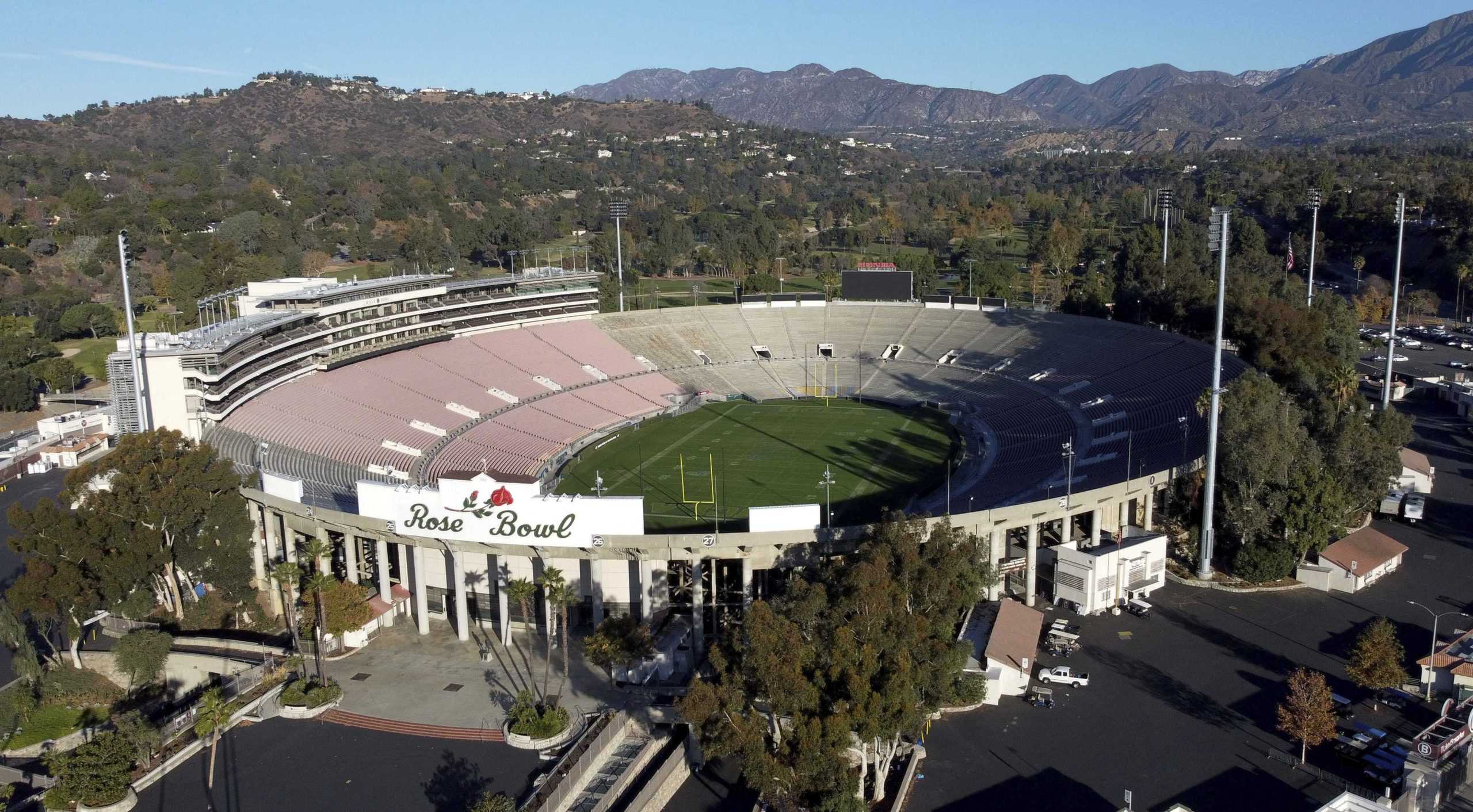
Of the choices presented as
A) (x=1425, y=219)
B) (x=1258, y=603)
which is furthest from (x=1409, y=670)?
(x=1425, y=219)

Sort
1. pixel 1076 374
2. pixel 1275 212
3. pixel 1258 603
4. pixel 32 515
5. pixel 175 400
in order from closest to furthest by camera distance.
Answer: pixel 32 515
pixel 1258 603
pixel 175 400
pixel 1076 374
pixel 1275 212

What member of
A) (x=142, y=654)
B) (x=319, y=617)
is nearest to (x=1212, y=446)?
(x=319, y=617)

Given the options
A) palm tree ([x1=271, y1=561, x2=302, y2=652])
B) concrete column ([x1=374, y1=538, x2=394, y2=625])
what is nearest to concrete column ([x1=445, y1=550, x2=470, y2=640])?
concrete column ([x1=374, y1=538, x2=394, y2=625])

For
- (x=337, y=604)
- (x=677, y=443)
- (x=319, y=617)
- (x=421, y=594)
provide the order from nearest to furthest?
(x=337, y=604) → (x=319, y=617) → (x=421, y=594) → (x=677, y=443)

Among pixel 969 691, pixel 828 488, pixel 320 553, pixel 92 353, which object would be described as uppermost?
pixel 92 353

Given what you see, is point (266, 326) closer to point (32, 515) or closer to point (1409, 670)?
point (32, 515)

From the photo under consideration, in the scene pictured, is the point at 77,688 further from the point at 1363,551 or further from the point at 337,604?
the point at 1363,551
